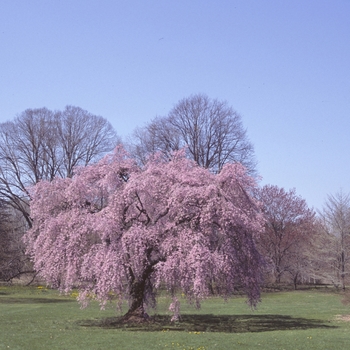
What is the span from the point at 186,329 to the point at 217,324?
112 inches

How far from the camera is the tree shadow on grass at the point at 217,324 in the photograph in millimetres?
22641

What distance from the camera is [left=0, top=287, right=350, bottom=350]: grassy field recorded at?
1739 cm

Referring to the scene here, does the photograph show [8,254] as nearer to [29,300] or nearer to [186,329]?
[29,300]

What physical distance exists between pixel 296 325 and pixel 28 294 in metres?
27.1

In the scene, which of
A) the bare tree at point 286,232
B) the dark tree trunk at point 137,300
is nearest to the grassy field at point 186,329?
the dark tree trunk at point 137,300

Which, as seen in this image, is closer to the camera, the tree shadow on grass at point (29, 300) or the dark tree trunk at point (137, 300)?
the dark tree trunk at point (137, 300)

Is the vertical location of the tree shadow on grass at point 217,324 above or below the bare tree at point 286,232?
below

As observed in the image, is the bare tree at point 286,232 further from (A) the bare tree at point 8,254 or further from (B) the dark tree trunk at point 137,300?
(B) the dark tree trunk at point 137,300

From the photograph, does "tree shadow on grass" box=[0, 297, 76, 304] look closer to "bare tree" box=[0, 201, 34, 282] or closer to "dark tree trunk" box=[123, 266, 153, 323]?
"bare tree" box=[0, 201, 34, 282]

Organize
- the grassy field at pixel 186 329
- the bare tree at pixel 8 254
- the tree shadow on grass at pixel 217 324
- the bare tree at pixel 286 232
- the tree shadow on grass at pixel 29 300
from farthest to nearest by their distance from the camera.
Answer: the bare tree at pixel 286 232
the bare tree at pixel 8 254
the tree shadow on grass at pixel 29 300
the tree shadow on grass at pixel 217 324
the grassy field at pixel 186 329

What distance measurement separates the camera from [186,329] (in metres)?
22.3

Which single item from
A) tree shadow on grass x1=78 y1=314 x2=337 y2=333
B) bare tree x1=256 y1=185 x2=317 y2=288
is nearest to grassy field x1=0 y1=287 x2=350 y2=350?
tree shadow on grass x1=78 y1=314 x2=337 y2=333

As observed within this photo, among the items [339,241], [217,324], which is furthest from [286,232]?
[217,324]

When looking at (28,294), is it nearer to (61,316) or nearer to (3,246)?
(3,246)
